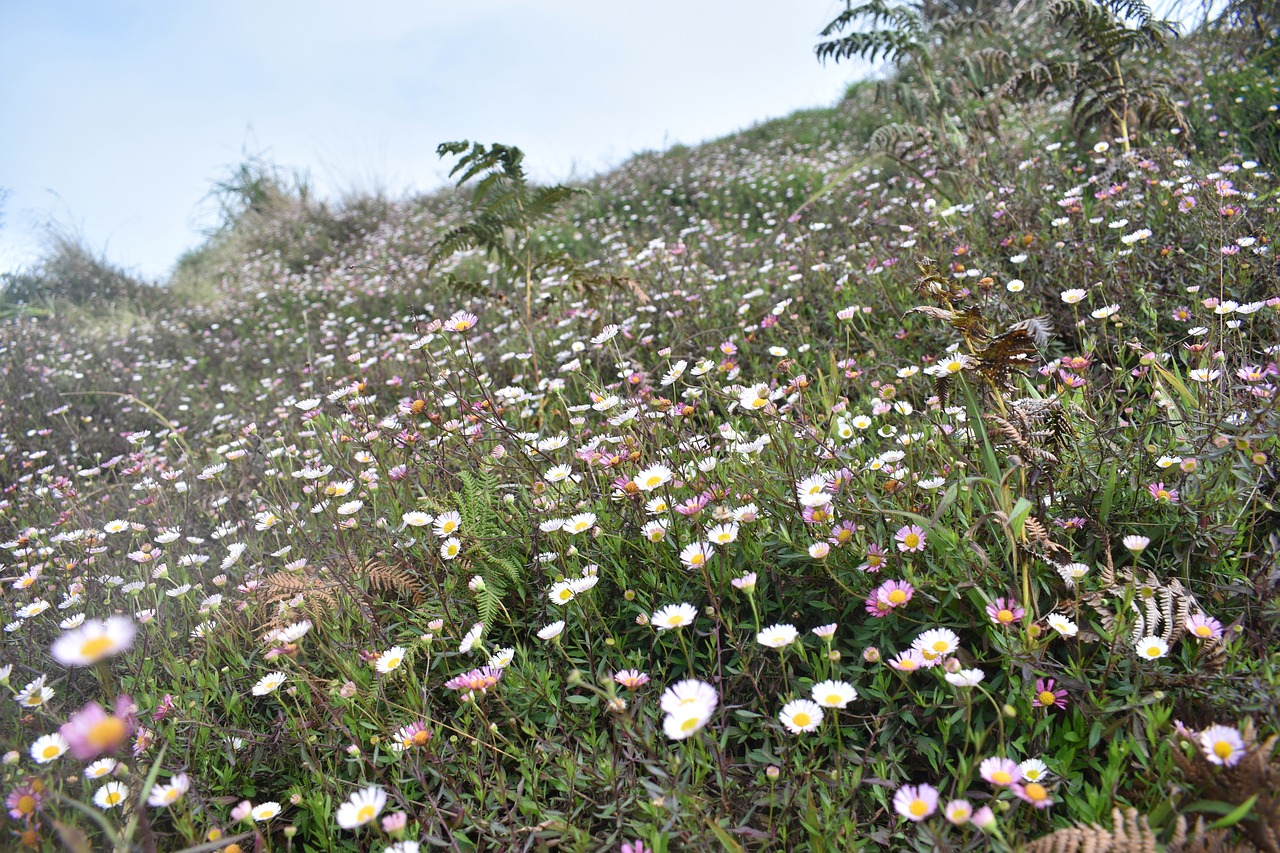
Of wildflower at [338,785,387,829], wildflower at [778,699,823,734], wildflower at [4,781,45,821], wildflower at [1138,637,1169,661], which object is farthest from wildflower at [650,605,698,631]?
wildflower at [4,781,45,821]

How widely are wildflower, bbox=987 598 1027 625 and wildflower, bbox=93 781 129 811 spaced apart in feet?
6.06

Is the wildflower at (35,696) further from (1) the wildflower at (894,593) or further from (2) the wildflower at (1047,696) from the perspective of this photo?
(2) the wildflower at (1047,696)

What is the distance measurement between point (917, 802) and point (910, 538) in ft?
1.99

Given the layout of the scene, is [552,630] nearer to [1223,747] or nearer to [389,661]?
[389,661]

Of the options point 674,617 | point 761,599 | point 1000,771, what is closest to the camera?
point 1000,771

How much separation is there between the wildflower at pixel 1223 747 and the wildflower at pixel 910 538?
631 millimetres

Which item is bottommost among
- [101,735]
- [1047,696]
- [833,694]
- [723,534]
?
[1047,696]

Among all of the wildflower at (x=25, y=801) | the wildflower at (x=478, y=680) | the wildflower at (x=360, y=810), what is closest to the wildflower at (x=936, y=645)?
the wildflower at (x=478, y=680)

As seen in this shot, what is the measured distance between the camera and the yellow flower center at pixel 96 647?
88 centimetres

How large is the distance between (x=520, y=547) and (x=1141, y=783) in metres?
1.67

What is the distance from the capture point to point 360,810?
1.47m

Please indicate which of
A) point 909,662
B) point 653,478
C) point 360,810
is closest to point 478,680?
point 360,810

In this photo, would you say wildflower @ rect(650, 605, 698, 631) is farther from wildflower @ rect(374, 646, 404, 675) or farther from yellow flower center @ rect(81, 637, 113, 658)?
yellow flower center @ rect(81, 637, 113, 658)

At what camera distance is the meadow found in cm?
155
